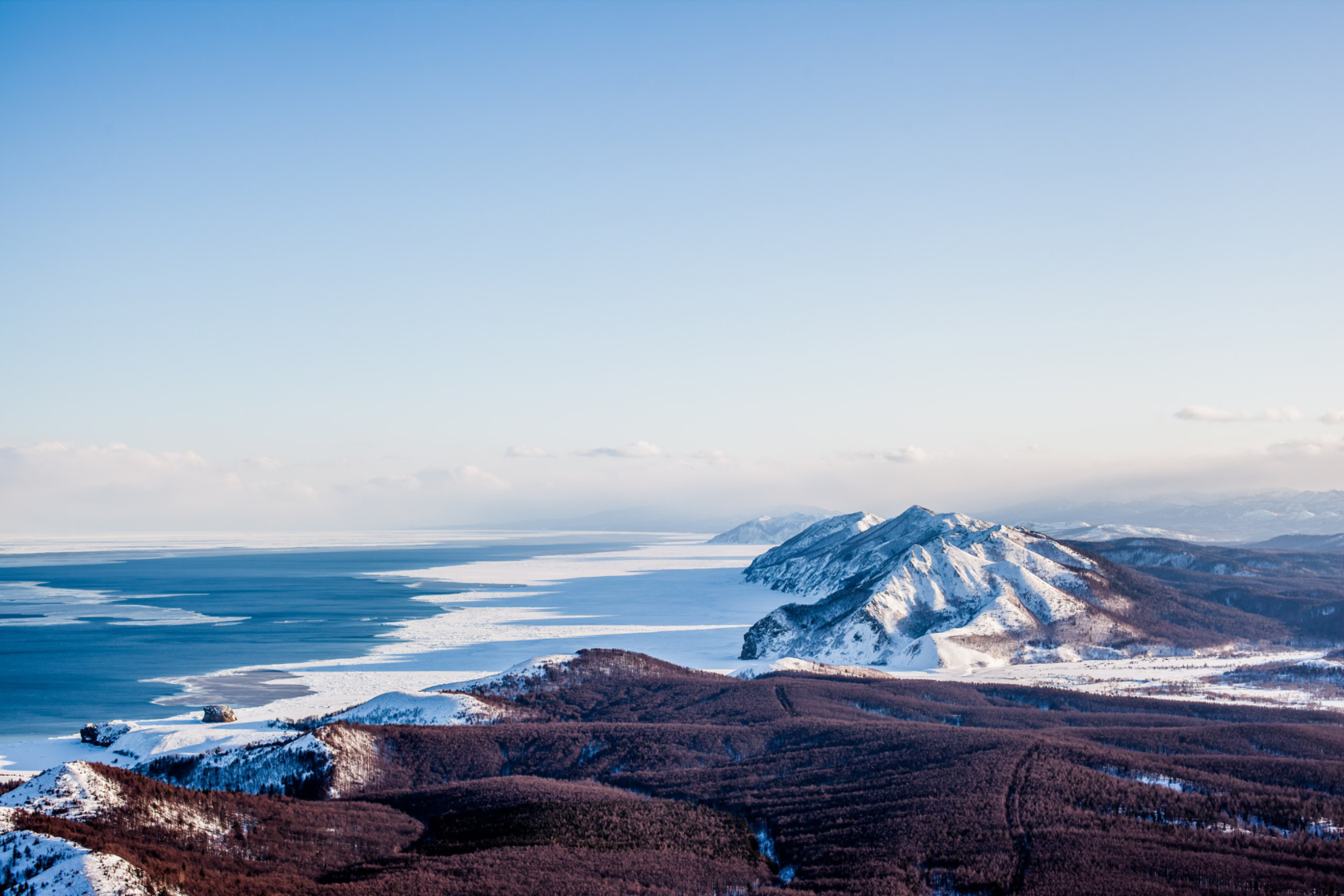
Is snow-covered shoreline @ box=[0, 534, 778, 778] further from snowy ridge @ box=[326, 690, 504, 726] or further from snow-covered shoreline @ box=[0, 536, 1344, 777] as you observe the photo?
snowy ridge @ box=[326, 690, 504, 726]

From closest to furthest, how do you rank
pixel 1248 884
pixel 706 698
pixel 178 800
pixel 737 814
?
1. pixel 1248 884
2. pixel 178 800
3. pixel 737 814
4. pixel 706 698

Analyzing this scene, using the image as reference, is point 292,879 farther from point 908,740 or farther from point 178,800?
point 908,740

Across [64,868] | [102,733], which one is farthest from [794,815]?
[102,733]

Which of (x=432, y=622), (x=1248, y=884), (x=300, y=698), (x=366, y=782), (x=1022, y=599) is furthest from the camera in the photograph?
(x=432, y=622)

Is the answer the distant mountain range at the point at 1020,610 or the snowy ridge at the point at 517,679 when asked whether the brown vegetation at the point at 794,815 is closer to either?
the snowy ridge at the point at 517,679

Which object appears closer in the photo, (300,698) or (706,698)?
(706,698)

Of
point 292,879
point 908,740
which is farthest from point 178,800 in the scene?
point 908,740
